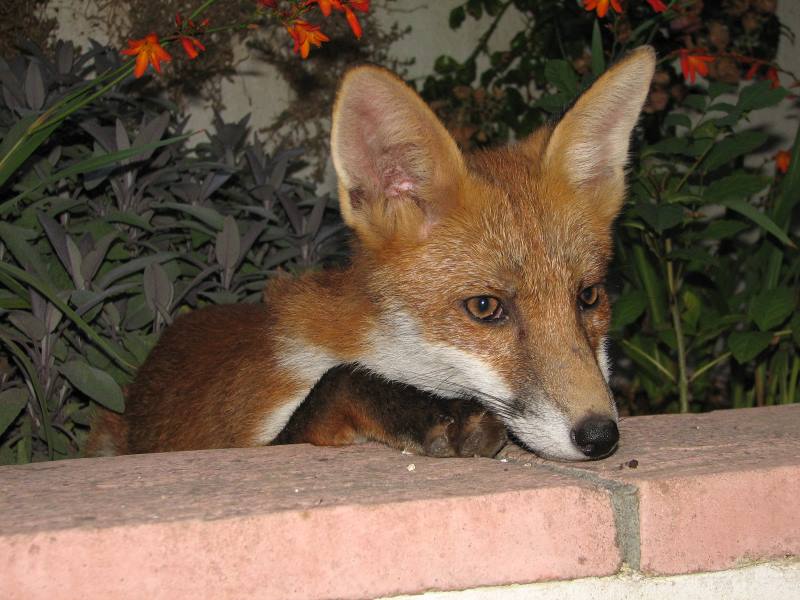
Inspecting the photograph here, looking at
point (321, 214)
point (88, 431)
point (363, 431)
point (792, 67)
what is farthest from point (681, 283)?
point (88, 431)

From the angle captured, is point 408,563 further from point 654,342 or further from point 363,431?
point 654,342

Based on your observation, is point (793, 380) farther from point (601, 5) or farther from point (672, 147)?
point (601, 5)

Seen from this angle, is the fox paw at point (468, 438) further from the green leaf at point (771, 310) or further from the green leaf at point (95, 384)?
the green leaf at point (771, 310)

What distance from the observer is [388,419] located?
2.45 metres

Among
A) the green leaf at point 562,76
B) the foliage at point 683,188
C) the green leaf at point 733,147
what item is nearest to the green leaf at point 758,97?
the foliage at point 683,188

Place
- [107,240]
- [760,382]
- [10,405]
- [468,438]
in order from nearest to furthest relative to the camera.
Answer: [468,438], [10,405], [107,240], [760,382]

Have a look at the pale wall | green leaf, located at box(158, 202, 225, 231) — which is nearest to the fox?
green leaf, located at box(158, 202, 225, 231)

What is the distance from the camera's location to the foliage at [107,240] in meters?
3.11

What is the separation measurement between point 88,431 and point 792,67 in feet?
14.7

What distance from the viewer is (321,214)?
4.11m

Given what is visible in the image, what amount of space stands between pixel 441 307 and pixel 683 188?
6.52 ft

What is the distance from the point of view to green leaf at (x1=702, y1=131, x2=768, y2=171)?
367 centimetres

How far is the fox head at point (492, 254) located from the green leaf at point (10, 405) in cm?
Answer: 113

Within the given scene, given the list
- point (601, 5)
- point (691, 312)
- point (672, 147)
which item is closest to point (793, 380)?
point (691, 312)
